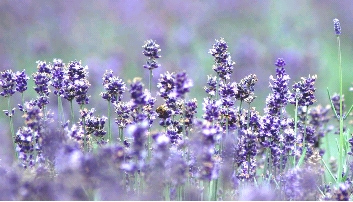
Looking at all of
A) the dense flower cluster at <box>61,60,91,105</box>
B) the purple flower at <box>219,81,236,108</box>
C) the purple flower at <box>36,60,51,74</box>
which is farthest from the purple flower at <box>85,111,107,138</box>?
the purple flower at <box>219,81,236,108</box>

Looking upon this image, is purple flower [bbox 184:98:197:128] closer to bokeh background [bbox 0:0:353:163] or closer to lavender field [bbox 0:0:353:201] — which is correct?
lavender field [bbox 0:0:353:201]

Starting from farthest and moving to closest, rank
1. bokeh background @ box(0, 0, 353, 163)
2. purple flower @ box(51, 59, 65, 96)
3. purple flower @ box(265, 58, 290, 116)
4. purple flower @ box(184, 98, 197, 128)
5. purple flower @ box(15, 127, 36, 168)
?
bokeh background @ box(0, 0, 353, 163)
purple flower @ box(51, 59, 65, 96)
purple flower @ box(265, 58, 290, 116)
purple flower @ box(184, 98, 197, 128)
purple flower @ box(15, 127, 36, 168)

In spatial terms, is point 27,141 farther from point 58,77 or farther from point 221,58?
point 221,58

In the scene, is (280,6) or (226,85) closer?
(226,85)

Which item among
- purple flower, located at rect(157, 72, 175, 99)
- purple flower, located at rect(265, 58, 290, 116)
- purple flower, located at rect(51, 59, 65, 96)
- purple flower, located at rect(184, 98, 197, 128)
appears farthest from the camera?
purple flower, located at rect(51, 59, 65, 96)

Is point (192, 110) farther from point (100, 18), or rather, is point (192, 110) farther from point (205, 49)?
point (100, 18)

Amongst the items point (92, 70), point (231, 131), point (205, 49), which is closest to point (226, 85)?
point (231, 131)

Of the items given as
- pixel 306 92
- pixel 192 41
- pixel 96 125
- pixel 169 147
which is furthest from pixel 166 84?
pixel 192 41

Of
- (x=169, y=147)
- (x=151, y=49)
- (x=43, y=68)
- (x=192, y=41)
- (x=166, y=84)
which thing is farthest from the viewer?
(x=192, y=41)

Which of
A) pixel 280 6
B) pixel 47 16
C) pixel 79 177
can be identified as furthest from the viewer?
pixel 280 6

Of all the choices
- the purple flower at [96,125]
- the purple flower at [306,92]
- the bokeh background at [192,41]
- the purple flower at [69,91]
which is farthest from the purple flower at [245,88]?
the bokeh background at [192,41]

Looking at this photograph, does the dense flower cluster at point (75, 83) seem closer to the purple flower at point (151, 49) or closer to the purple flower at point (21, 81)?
the purple flower at point (21, 81)
